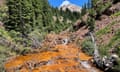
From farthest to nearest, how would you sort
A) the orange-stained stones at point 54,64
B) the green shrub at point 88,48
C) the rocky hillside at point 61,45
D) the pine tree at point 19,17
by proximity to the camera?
the pine tree at point 19,17, the green shrub at point 88,48, the rocky hillside at point 61,45, the orange-stained stones at point 54,64

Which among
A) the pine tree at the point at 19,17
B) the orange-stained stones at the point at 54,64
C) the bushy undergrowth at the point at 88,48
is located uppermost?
the pine tree at the point at 19,17

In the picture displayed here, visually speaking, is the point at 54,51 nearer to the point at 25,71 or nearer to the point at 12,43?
the point at 12,43

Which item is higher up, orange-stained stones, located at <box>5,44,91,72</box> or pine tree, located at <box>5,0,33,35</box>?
pine tree, located at <box>5,0,33,35</box>

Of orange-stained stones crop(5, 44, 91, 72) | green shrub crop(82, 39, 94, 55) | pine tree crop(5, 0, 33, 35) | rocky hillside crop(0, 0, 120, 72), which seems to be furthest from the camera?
pine tree crop(5, 0, 33, 35)

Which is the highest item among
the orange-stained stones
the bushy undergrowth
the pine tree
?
the pine tree

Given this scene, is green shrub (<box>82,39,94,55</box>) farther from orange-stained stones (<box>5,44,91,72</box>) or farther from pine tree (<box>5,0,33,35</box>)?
pine tree (<box>5,0,33,35</box>)

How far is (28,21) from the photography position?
150ft

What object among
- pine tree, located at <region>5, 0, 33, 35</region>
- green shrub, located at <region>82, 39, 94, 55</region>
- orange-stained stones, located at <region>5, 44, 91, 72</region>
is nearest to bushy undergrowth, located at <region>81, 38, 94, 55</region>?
green shrub, located at <region>82, 39, 94, 55</region>

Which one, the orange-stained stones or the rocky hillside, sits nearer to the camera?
the orange-stained stones

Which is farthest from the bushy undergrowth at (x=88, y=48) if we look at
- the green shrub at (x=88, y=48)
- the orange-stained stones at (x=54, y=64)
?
the orange-stained stones at (x=54, y=64)

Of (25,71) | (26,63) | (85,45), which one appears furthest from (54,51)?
(25,71)

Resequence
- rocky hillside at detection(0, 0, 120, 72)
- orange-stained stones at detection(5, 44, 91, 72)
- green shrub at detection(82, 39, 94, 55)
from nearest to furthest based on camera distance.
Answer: orange-stained stones at detection(5, 44, 91, 72) < rocky hillside at detection(0, 0, 120, 72) < green shrub at detection(82, 39, 94, 55)

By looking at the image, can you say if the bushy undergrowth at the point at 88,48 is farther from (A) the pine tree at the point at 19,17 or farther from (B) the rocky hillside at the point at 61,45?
(A) the pine tree at the point at 19,17

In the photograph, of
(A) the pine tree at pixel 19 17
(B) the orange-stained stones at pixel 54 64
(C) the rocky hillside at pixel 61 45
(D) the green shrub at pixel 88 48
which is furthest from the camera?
(A) the pine tree at pixel 19 17
